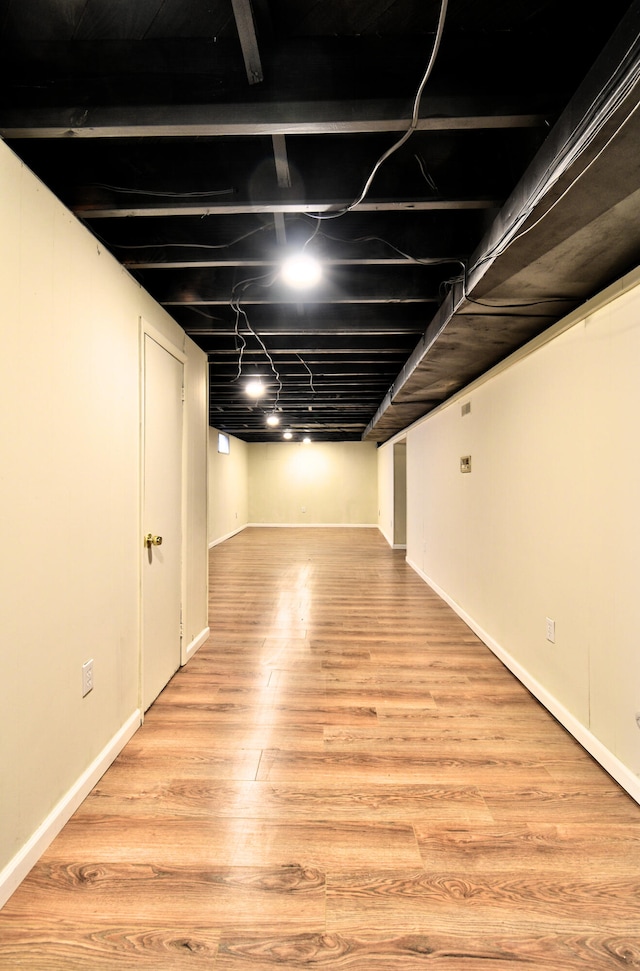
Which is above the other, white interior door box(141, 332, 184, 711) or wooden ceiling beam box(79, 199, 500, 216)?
wooden ceiling beam box(79, 199, 500, 216)

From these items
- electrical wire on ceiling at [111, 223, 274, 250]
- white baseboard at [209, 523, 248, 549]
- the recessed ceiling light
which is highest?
electrical wire on ceiling at [111, 223, 274, 250]

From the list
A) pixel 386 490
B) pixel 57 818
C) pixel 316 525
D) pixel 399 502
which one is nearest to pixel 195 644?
pixel 57 818

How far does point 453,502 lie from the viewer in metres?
4.09

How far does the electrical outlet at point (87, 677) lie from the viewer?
5.36 ft

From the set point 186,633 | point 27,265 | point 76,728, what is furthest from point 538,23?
point 186,633

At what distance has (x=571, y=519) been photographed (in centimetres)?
206

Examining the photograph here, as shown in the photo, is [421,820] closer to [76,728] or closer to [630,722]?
[630,722]

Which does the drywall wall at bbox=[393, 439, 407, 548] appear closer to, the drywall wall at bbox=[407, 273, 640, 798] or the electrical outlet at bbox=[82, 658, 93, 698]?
the drywall wall at bbox=[407, 273, 640, 798]

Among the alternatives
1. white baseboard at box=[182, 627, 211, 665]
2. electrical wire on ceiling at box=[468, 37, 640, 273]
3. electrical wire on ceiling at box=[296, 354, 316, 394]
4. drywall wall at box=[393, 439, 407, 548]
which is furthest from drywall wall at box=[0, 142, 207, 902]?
drywall wall at box=[393, 439, 407, 548]

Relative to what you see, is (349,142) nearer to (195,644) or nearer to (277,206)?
(277,206)

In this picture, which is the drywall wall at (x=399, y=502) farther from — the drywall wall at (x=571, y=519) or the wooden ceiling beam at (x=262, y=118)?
the wooden ceiling beam at (x=262, y=118)

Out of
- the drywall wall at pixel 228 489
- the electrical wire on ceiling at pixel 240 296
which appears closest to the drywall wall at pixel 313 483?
the drywall wall at pixel 228 489

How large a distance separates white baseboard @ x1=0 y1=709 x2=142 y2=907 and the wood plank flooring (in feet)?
0.12

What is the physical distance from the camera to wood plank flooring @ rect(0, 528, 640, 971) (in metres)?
1.13
